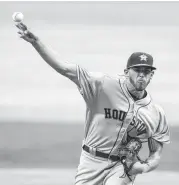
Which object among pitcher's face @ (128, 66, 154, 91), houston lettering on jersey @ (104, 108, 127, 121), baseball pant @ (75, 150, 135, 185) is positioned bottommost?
baseball pant @ (75, 150, 135, 185)

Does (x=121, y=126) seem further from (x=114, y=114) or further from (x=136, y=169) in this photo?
(x=136, y=169)

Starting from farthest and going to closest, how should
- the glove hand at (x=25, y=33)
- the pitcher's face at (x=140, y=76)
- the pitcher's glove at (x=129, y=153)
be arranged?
the pitcher's glove at (x=129, y=153), the pitcher's face at (x=140, y=76), the glove hand at (x=25, y=33)

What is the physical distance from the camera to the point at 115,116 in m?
3.82

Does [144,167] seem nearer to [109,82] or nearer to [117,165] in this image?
[117,165]

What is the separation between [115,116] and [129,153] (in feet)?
0.97

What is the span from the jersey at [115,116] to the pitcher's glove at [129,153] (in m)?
0.05

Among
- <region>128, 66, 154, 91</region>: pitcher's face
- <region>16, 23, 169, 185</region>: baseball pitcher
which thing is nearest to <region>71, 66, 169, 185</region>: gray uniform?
<region>16, 23, 169, 185</region>: baseball pitcher

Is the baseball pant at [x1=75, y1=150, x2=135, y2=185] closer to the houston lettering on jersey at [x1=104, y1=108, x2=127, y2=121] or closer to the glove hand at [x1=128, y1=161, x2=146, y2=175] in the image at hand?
the glove hand at [x1=128, y1=161, x2=146, y2=175]

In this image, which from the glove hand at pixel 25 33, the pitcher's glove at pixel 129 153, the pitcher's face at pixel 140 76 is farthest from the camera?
the pitcher's glove at pixel 129 153

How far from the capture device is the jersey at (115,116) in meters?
3.77

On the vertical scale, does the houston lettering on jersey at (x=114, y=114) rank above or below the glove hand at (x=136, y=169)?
above

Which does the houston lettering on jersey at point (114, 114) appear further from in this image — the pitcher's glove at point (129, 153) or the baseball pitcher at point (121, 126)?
the pitcher's glove at point (129, 153)

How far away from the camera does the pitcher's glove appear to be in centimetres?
389

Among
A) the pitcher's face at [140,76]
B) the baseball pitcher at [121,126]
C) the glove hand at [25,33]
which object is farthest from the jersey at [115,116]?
the glove hand at [25,33]
